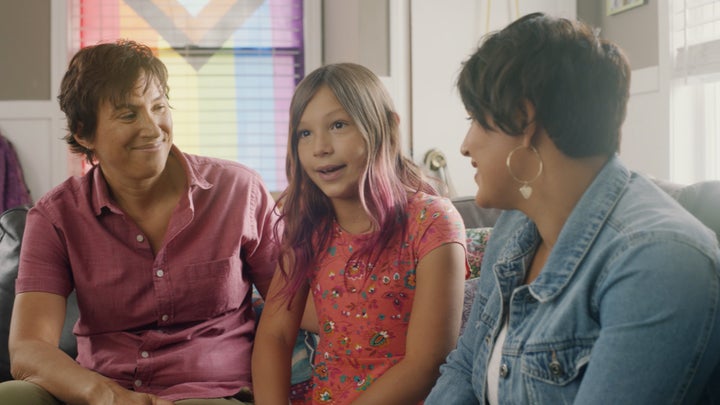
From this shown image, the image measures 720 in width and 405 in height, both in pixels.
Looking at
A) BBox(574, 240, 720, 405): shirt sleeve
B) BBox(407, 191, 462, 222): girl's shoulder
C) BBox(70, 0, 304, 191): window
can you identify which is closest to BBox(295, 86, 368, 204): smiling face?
BBox(407, 191, 462, 222): girl's shoulder

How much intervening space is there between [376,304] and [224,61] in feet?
8.97

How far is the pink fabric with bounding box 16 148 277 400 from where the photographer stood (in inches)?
66.1

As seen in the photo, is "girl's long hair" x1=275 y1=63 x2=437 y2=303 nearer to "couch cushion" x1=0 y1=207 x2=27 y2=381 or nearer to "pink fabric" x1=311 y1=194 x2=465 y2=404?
"pink fabric" x1=311 y1=194 x2=465 y2=404

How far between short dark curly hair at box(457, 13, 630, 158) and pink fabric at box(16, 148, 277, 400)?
0.91 m

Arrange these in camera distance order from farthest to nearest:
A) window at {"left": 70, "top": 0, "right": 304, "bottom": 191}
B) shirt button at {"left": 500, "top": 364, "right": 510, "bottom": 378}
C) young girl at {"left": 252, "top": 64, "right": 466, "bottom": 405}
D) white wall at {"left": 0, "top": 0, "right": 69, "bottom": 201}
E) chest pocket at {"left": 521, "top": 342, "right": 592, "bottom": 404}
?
window at {"left": 70, "top": 0, "right": 304, "bottom": 191}
white wall at {"left": 0, "top": 0, "right": 69, "bottom": 201}
young girl at {"left": 252, "top": 64, "right": 466, "bottom": 405}
shirt button at {"left": 500, "top": 364, "right": 510, "bottom": 378}
chest pocket at {"left": 521, "top": 342, "right": 592, "bottom": 404}

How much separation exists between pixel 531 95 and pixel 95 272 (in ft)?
3.63

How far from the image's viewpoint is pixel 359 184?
152 centimetres

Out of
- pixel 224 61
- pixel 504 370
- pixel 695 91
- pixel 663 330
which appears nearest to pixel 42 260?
pixel 504 370

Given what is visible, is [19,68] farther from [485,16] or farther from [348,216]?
[348,216]

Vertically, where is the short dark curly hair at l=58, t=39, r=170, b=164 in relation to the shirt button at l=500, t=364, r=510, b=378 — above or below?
above

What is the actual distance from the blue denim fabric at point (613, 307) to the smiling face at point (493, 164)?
104mm

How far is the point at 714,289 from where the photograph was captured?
85cm

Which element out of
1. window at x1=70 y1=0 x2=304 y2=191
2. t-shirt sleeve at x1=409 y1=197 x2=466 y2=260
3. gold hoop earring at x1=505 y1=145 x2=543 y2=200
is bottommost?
t-shirt sleeve at x1=409 y1=197 x2=466 y2=260

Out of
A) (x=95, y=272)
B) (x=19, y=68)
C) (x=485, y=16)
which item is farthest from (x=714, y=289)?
(x=19, y=68)
